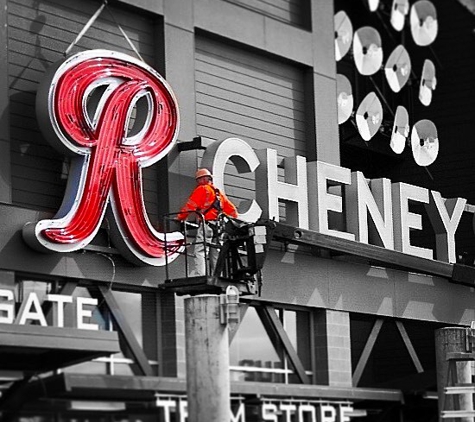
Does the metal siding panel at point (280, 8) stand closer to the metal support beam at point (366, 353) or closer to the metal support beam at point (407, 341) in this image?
the metal support beam at point (366, 353)

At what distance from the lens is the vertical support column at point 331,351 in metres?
33.0

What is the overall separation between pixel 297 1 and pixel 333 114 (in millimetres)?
2877

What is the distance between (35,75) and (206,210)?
4.24 m

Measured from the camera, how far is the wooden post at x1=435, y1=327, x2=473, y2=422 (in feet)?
102

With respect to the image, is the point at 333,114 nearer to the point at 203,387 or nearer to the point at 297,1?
the point at 297,1

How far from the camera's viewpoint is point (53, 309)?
2625 cm

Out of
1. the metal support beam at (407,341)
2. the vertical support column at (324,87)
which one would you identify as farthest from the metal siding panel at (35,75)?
the metal support beam at (407,341)

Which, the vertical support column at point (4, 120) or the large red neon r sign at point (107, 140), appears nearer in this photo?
the vertical support column at point (4, 120)

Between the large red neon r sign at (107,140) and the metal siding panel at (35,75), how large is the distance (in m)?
0.51

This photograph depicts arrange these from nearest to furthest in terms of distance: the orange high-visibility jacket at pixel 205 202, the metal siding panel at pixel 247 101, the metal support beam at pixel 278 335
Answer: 1. the orange high-visibility jacket at pixel 205 202
2. the metal siding panel at pixel 247 101
3. the metal support beam at pixel 278 335

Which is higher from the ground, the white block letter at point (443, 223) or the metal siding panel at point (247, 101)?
the metal siding panel at point (247, 101)

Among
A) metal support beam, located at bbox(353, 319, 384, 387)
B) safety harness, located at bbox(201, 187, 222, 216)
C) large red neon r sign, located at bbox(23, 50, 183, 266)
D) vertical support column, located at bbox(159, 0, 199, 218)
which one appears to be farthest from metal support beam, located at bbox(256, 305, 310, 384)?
safety harness, located at bbox(201, 187, 222, 216)

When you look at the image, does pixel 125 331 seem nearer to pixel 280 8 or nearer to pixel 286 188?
pixel 286 188

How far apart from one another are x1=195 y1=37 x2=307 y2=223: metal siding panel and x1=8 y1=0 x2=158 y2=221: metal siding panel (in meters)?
3.51
